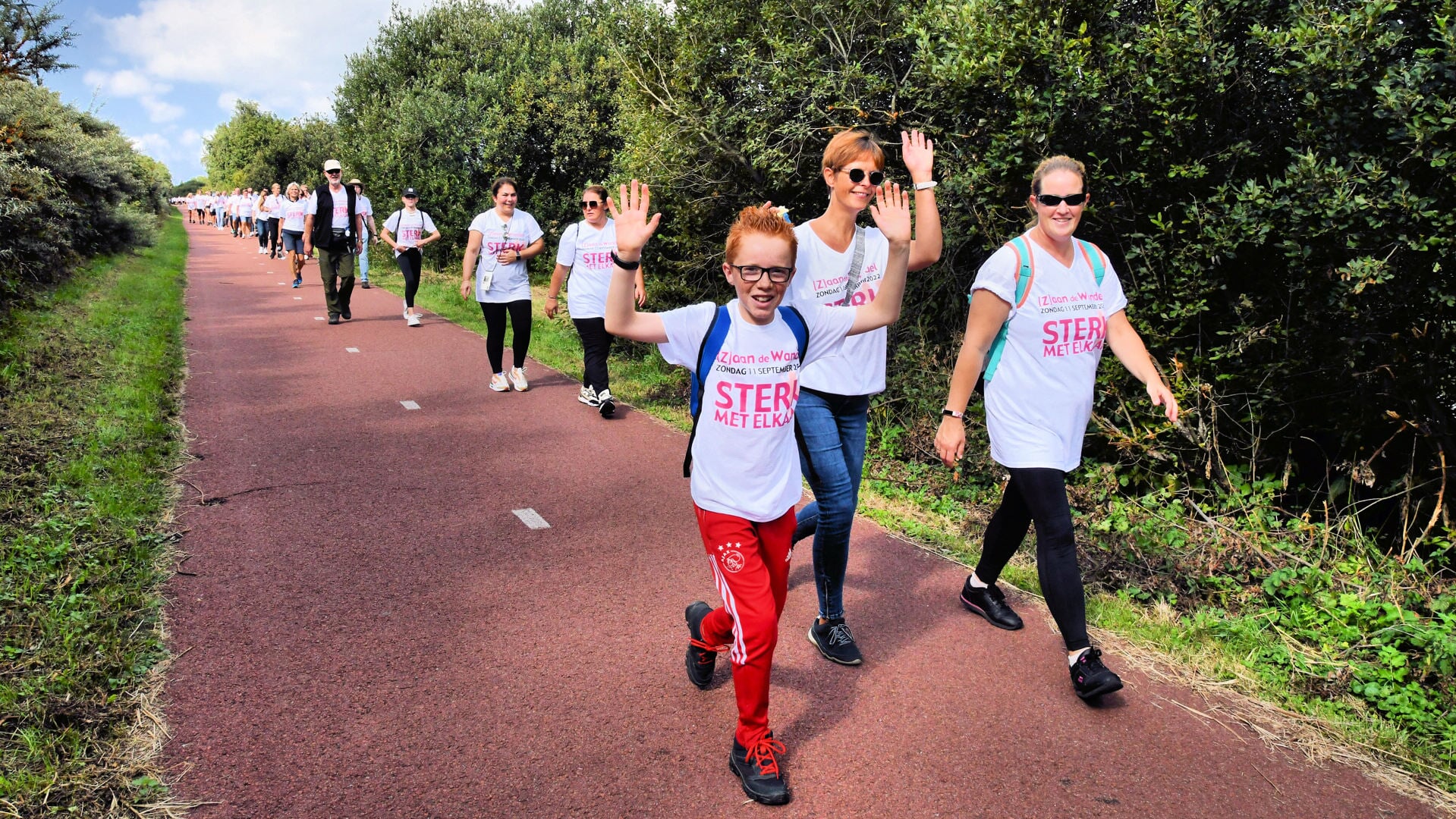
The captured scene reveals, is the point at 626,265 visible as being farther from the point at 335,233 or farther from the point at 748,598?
the point at 335,233

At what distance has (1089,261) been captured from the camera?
12.6 ft

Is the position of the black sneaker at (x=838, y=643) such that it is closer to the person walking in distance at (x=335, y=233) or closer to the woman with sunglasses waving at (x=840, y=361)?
the woman with sunglasses waving at (x=840, y=361)

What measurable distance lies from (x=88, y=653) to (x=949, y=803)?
125 inches

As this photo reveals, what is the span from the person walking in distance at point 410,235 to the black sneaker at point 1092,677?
36.7 ft

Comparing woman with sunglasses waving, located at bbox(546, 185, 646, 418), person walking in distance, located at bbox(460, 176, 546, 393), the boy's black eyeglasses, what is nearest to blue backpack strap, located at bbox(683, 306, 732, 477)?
the boy's black eyeglasses

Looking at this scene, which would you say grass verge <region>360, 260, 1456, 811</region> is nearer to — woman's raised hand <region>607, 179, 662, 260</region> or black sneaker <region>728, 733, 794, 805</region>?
black sneaker <region>728, 733, 794, 805</region>

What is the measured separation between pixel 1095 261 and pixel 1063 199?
344mm

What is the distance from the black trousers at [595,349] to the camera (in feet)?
27.9

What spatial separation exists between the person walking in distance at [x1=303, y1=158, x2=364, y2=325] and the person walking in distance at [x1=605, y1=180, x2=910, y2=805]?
11.6m

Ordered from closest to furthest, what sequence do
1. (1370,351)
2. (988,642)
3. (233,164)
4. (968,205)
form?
(988,642), (1370,351), (968,205), (233,164)

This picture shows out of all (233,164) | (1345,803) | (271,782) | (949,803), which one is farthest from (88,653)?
(233,164)

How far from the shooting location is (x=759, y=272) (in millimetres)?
3000

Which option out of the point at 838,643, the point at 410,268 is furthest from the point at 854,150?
the point at 410,268

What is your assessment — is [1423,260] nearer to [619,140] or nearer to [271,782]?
[271,782]
